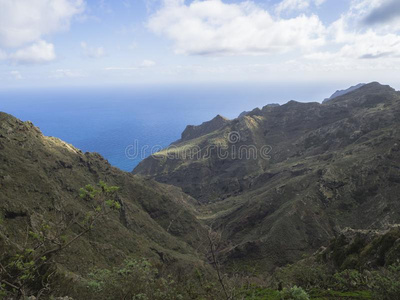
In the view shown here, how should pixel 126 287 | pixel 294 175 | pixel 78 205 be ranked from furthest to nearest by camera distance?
1. pixel 294 175
2. pixel 78 205
3. pixel 126 287

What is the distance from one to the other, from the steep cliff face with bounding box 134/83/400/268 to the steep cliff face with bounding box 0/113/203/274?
18.5 meters

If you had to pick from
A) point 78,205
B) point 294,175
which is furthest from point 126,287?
point 294,175

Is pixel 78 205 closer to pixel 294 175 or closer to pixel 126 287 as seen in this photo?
pixel 126 287

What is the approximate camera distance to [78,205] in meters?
61.2

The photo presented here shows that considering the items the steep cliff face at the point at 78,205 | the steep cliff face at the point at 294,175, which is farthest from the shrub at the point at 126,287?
the steep cliff face at the point at 294,175

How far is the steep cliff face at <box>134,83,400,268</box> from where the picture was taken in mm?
70062

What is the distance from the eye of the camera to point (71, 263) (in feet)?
141

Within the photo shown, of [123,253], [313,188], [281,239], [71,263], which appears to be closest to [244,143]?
[313,188]

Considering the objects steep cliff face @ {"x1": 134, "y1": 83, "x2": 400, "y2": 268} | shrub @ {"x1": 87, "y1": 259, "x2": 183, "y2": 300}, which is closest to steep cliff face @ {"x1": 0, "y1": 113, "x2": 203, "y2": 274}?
shrub @ {"x1": 87, "y1": 259, "x2": 183, "y2": 300}

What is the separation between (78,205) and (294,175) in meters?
76.9

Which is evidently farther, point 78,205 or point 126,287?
point 78,205

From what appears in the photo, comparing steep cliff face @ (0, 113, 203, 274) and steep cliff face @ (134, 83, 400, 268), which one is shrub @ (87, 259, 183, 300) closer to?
steep cliff face @ (0, 113, 203, 274)

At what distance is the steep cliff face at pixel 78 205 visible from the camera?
4469 cm

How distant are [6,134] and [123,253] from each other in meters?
39.7
